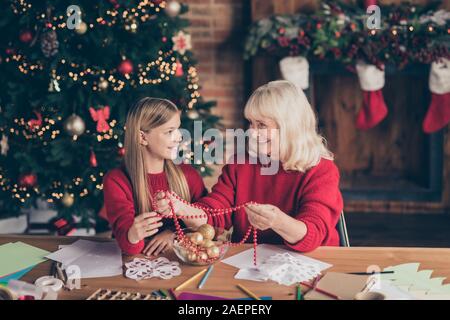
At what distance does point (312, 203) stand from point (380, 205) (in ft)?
8.14

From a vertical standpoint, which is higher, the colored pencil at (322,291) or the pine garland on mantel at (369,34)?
the pine garland on mantel at (369,34)

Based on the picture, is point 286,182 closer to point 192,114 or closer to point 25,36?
point 192,114

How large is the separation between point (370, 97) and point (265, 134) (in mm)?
2192

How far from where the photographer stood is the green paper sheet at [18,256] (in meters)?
1.64

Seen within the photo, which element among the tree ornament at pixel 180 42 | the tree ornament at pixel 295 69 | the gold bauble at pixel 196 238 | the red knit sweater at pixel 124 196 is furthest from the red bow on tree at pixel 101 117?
the gold bauble at pixel 196 238

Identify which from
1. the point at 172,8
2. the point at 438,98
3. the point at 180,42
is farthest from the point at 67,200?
the point at 438,98

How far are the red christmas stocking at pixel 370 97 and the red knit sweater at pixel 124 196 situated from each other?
204 cm

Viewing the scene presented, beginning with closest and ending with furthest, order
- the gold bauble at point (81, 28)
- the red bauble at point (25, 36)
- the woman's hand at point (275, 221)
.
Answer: the woman's hand at point (275, 221) → the gold bauble at point (81, 28) → the red bauble at point (25, 36)

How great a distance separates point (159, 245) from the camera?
1.75m

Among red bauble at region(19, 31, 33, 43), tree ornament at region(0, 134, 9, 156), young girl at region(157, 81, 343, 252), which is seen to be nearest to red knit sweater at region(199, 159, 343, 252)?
young girl at region(157, 81, 343, 252)

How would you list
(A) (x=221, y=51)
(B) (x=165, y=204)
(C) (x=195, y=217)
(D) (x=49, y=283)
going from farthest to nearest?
1. (A) (x=221, y=51)
2. (C) (x=195, y=217)
3. (B) (x=165, y=204)
4. (D) (x=49, y=283)

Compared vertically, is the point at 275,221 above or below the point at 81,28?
below

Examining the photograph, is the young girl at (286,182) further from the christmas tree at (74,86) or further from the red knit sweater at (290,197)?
the christmas tree at (74,86)

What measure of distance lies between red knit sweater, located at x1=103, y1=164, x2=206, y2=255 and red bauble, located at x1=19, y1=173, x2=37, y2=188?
1.25 meters
